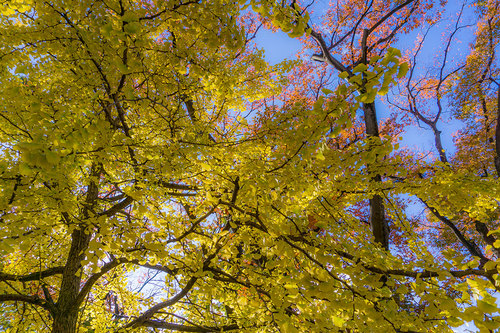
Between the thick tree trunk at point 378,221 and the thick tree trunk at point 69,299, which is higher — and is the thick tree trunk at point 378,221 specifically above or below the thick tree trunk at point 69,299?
above

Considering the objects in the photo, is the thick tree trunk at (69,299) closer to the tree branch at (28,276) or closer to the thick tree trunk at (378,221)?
the tree branch at (28,276)

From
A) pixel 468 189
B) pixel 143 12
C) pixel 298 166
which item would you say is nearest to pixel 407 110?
pixel 468 189

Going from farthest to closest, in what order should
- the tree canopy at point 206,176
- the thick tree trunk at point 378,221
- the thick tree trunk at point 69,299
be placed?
the thick tree trunk at point 378,221 < the thick tree trunk at point 69,299 < the tree canopy at point 206,176

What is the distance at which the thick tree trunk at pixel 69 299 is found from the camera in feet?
10.8

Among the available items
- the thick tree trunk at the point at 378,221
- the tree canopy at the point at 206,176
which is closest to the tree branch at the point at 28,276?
the tree canopy at the point at 206,176

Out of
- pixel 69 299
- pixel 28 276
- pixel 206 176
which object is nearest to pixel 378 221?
pixel 206 176

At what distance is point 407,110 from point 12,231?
12.1 metres

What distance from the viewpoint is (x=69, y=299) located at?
11.5 ft

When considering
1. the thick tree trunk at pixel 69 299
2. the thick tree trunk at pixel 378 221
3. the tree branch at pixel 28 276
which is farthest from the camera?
the thick tree trunk at pixel 378 221

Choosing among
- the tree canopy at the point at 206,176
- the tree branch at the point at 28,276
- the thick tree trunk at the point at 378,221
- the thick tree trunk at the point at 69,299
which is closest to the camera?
the tree canopy at the point at 206,176

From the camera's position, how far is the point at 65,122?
1364 mm

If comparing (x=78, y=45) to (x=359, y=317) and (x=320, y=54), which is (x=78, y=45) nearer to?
(x=359, y=317)

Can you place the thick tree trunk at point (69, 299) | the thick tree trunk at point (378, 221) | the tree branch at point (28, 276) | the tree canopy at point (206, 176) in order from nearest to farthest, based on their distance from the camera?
the tree canopy at point (206, 176) < the tree branch at point (28, 276) < the thick tree trunk at point (69, 299) < the thick tree trunk at point (378, 221)

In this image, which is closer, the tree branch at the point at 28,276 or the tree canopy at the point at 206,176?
the tree canopy at the point at 206,176
